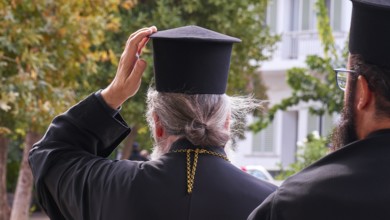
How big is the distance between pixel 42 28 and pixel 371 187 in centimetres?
917

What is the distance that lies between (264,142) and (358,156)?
3296 centimetres

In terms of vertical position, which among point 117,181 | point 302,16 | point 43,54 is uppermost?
point 117,181

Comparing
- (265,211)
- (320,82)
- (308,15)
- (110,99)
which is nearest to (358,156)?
(265,211)

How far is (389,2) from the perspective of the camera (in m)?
2.79

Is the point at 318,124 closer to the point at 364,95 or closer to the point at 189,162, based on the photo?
the point at 189,162

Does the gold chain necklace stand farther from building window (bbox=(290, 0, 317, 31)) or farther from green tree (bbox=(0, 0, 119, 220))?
building window (bbox=(290, 0, 317, 31))

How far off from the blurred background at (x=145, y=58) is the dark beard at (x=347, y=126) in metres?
0.35

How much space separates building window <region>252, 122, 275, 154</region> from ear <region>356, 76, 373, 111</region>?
107 ft

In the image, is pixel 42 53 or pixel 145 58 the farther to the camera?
pixel 145 58

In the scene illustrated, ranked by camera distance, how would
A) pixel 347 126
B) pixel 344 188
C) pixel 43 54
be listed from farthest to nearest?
1. pixel 43 54
2. pixel 347 126
3. pixel 344 188

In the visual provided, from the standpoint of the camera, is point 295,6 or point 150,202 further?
point 295,6

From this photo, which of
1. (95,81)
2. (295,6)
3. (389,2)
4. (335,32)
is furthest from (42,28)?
(295,6)

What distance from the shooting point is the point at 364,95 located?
276 centimetres

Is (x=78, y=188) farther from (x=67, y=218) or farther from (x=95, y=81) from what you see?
(x=95, y=81)
